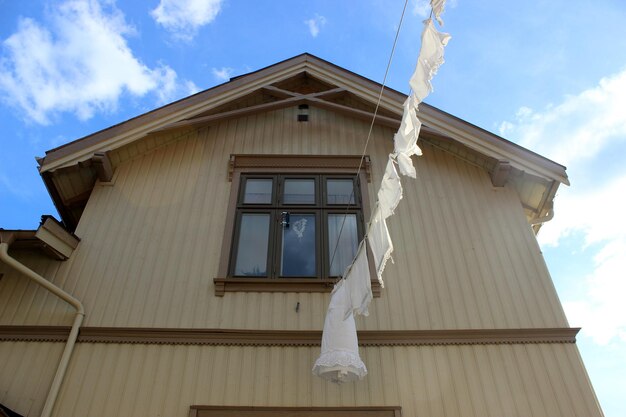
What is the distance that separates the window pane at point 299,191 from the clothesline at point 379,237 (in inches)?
97.2

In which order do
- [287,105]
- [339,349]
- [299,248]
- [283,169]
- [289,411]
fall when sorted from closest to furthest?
[339,349] → [289,411] → [299,248] → [283,169] → [287,105]

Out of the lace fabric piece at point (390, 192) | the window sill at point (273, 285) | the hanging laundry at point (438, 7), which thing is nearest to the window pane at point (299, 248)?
the window sill at point (273, 285)

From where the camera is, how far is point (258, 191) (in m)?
7.27

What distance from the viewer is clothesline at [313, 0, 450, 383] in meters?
3.87

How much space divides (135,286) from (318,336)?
2455 mm

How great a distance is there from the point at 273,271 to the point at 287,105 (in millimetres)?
3349

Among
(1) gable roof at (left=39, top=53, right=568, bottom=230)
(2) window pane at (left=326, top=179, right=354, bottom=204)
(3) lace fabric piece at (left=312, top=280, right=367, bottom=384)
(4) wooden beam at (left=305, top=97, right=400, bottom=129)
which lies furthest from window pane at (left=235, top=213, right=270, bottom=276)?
(4) wooden beam at (left=305, top=97, right=400, bottom=129)

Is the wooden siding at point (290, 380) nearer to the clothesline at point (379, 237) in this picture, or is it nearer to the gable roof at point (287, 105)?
the clothesline at point (379, 237)

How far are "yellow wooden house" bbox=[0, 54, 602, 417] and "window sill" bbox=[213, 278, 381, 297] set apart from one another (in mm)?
19

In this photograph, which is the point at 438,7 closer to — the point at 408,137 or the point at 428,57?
the point at 428,57

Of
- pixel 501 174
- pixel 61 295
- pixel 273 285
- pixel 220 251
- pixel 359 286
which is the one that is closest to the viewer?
pixel 359 286

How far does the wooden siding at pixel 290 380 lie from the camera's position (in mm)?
5078

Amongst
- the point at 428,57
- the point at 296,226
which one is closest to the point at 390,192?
the point at 428,57

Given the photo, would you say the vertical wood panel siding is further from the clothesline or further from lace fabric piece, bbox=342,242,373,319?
lace fabric piece, bbox=342,242,373,319
